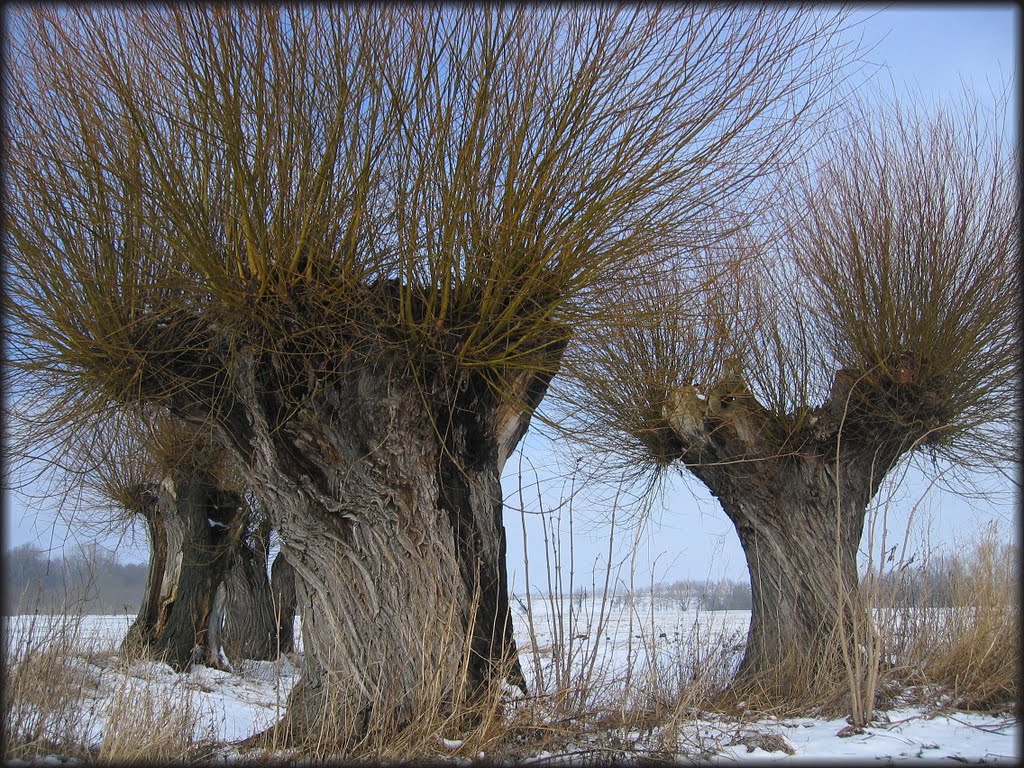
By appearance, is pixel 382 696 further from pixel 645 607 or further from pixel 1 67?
pixel 1 67

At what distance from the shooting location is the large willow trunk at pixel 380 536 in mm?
4590

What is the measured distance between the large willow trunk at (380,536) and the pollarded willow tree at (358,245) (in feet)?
0.06

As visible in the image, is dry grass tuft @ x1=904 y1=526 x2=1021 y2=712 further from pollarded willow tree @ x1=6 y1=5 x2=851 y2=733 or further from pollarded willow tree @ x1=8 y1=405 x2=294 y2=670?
pollarded willow tree @ x1=8 y1=405 x2=294 y2=670

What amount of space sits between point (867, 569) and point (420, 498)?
2623mm

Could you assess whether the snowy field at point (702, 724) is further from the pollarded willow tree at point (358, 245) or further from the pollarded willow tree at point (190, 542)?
the pollarded willow tree at point (190, 542)

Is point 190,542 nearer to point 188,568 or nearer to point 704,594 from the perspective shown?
point 188,568

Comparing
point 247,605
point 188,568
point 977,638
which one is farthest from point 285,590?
point 977,638

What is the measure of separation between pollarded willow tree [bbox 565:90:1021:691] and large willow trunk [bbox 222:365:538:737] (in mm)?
1789

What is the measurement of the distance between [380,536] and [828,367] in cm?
501

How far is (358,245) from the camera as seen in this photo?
4.52m

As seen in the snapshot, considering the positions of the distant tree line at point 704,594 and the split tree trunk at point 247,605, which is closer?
the distant tree line at point 704,594

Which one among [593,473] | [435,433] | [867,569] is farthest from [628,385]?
[867,569]

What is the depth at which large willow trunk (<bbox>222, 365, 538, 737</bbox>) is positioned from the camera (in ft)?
15.1

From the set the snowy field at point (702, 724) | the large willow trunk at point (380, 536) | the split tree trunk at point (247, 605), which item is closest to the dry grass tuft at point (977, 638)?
the snowy field at point (702, 724)
